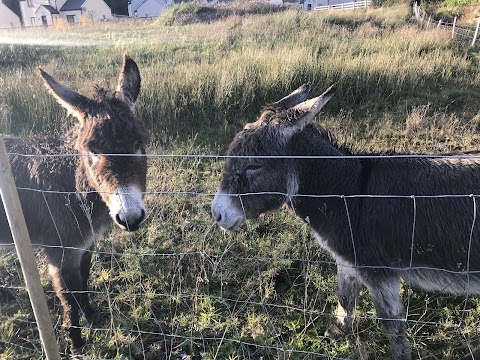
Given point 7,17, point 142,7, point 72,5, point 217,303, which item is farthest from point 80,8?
point 217,303

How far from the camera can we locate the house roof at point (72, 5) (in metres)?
46.9

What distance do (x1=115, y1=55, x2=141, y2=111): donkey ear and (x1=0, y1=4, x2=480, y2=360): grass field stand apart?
101 cm

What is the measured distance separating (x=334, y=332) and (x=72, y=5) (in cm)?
5610

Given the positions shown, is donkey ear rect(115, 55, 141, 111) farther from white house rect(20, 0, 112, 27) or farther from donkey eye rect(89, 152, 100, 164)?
white house rect(20, 0, 112, 27)

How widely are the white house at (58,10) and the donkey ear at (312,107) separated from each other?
169ft

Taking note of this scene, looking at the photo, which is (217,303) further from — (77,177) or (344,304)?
(77,177)

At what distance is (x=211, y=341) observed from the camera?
117 inches

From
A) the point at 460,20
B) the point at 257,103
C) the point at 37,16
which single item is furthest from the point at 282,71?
the point at 37,16

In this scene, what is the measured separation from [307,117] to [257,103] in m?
5.21

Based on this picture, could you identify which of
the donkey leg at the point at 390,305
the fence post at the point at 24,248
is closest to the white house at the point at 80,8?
the fence post at the point at 24,248

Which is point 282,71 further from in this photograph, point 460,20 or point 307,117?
point 460,20

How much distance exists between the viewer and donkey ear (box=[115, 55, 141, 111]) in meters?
3.04

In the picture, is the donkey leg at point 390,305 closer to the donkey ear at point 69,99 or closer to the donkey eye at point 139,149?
the donkey eye at point 139,149

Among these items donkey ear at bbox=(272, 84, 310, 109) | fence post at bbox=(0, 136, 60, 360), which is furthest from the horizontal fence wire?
donkey ear at bbox=(272, 84, 310, 109)
